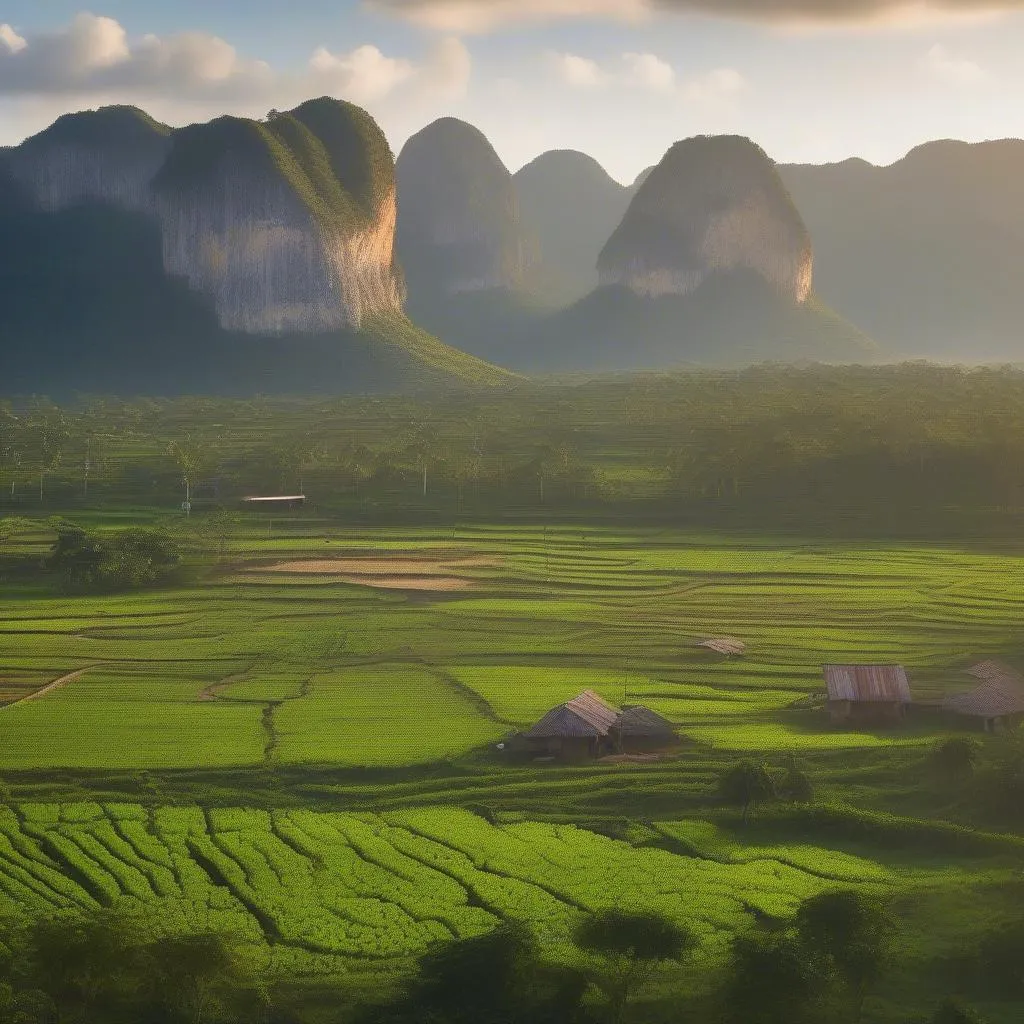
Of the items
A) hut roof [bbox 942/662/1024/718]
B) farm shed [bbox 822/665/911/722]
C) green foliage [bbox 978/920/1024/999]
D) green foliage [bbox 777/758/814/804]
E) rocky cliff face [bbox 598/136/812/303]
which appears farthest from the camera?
rocky cliff face [bbox 598/136/812/303]

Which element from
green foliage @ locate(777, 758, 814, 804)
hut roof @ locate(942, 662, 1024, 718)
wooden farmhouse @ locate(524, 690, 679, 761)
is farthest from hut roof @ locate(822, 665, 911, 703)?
green foliage @ locate(777, 758, 814, 804)

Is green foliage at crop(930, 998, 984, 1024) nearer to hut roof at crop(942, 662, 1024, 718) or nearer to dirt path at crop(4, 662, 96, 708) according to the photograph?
hut roof at crop(942, 662, 1024, 718)

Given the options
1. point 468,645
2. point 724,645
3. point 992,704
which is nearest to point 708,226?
point 724,645

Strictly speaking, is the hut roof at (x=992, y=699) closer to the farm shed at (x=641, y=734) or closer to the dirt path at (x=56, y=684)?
the farm shed at (x=641, y=734)

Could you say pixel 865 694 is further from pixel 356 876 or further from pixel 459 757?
pixel 356 876

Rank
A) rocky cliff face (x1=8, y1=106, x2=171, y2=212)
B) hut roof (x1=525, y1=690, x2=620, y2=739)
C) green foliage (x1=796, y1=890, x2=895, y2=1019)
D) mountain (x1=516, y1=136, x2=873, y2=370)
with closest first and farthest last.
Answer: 1. green foliage (x1=796, y1=890, x2=895, y2=1019)
2. hut roof (x1=525, y1=690, x2=620, y2=739)
3. rocky cliff face (x1=8, y1=106, x2=171, y2=212)
4. mountain (x1=516, y1=136, x2=873, y2=370)

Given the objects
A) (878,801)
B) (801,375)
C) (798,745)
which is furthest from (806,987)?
(801,375)
